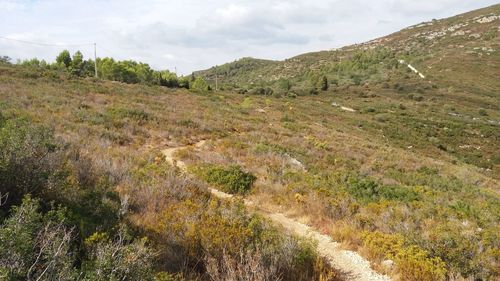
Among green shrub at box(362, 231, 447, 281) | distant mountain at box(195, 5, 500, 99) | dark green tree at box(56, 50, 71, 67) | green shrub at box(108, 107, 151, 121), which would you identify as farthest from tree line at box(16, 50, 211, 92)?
green shrub at box(362, 231, 447, 281)

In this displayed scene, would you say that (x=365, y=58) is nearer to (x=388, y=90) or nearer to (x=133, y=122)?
(x=388, y=90)

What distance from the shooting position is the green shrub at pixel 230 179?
9735 millimetres

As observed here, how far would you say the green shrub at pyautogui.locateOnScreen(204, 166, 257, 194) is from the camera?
9.74 meters

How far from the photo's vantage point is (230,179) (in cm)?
992

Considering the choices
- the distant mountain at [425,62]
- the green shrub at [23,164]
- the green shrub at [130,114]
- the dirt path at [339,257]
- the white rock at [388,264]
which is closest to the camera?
the green shrub at [23,164]

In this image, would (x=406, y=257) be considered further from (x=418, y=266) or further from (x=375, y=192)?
(x=375, y=192)

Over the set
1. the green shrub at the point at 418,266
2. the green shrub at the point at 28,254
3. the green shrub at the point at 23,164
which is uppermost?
the green shrub at the point at 23,164

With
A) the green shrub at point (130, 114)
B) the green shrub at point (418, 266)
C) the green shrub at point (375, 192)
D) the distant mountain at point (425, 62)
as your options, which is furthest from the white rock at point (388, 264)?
the distant mountain at point (425, 62)

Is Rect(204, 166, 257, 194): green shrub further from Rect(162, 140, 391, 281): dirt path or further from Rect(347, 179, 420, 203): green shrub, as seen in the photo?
Rect(347, 179, 420, 203): green shrub

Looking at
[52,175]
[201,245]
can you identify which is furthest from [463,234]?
[52,175]

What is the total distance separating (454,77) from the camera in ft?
296

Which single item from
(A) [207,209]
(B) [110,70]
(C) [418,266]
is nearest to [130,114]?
(A) [207,209]

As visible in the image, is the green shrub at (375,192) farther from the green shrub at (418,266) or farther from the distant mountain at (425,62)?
the distant mountain at (425,62)

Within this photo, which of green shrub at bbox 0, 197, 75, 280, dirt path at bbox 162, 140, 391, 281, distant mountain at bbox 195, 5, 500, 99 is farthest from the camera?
distant mountain at bbox 195, 5, 500, 99
